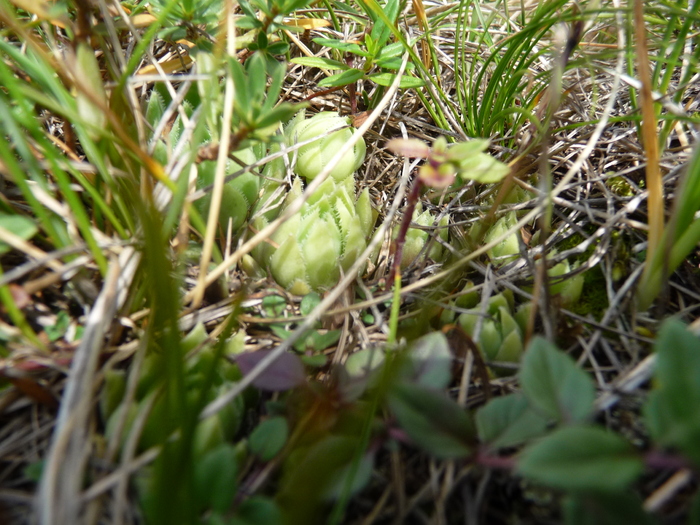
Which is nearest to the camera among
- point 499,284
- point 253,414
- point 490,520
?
point 490,520

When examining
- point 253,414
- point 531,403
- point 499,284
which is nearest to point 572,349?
point 499,284

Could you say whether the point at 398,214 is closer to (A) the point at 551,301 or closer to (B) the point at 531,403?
(A) the point at 551,301

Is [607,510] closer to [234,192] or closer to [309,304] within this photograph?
[309,304]

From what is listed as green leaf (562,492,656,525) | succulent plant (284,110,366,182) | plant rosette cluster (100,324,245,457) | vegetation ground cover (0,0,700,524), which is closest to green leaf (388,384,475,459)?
vegetation ground cover (0,0,700,524)

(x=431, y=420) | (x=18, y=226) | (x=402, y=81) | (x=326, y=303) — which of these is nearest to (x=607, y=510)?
(x=431, y=420)

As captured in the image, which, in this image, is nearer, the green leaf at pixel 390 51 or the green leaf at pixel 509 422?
the green leaf at pixel 509 422

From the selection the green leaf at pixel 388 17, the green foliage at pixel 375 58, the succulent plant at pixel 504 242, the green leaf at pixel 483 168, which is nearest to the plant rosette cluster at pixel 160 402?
the green leaf at pixel 483 168

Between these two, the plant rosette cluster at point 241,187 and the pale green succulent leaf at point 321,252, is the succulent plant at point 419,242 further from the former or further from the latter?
the plant rosette cluster at point 241,187
